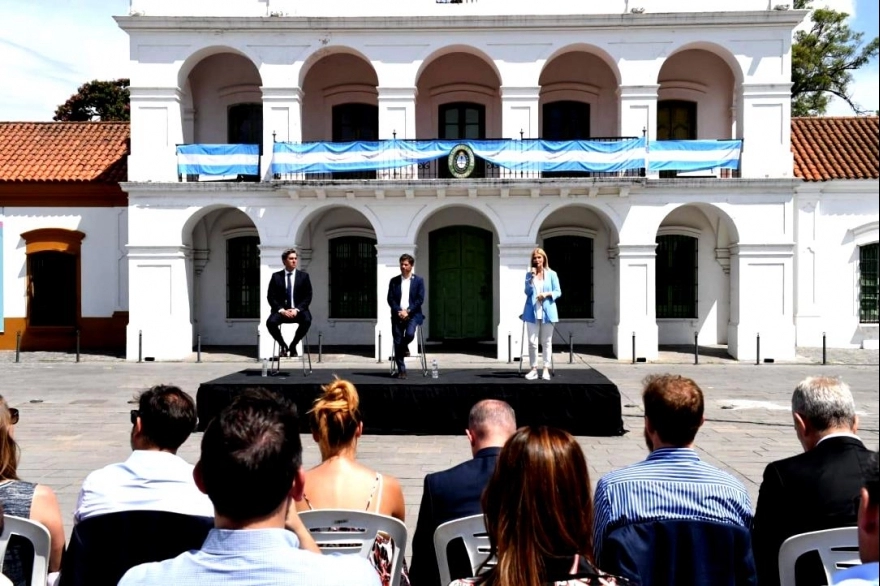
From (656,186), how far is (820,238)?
5.82 meters

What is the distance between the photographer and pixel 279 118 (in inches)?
829

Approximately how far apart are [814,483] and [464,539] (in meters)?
1.57

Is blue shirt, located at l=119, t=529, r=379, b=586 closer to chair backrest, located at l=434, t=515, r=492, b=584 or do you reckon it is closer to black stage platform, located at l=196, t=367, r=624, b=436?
chair backrest, located at l=434, t=515, r=492, b=584

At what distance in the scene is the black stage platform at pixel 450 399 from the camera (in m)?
10.1

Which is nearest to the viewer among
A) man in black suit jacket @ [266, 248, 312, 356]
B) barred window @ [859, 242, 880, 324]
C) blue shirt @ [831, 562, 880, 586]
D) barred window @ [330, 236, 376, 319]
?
blue shirt @ [831, 562, 880, 586]

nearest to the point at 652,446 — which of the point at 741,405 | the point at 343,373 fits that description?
the point at 343,373

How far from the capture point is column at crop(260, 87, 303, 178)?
2092 centimetres

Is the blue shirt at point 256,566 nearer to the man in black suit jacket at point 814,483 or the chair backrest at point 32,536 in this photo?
the chair backrest at point 32,536

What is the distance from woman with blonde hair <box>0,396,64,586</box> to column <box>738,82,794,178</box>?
65.0 feet

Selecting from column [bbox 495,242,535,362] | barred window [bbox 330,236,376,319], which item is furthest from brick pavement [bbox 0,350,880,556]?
barred window [bbox 330,236,376,319]

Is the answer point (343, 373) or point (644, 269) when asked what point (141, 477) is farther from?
point (644, 269)

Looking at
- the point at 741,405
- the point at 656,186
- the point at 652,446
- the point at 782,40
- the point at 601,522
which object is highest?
the point at 782,40

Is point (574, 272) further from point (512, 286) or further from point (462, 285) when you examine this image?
point (462, 285)

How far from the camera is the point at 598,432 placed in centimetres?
1031
